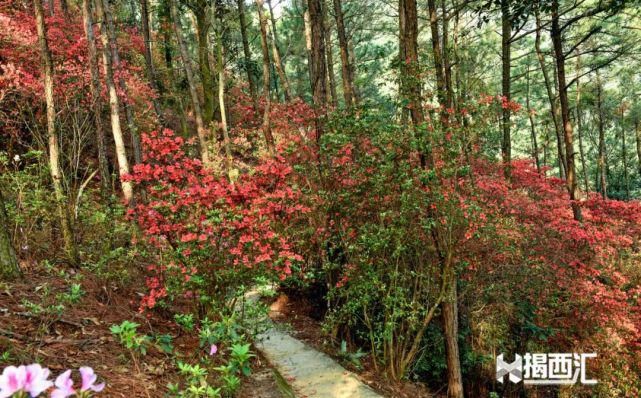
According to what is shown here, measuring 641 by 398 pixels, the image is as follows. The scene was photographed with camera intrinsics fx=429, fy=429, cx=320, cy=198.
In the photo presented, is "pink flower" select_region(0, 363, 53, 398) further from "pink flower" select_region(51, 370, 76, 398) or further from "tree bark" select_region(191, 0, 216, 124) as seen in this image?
"tree bark" select_region(191, 0, 216, 124)

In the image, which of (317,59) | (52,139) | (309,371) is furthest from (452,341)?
(52,139)

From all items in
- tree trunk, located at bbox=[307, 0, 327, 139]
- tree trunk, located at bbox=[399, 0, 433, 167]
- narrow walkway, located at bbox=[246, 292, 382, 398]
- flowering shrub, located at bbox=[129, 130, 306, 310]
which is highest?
tree trunk, located at bbox=[307, 0, 327, 139]

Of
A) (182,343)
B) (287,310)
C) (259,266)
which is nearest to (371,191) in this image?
(259,266)

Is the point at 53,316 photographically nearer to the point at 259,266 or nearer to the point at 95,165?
the point at 259,266

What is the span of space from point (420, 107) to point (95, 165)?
1005 cm

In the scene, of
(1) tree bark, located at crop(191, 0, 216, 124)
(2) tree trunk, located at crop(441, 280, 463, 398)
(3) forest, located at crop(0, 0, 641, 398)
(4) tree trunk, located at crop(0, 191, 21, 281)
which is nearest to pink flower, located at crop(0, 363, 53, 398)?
(3) forest, located at crop(0, 0, 641, 398)

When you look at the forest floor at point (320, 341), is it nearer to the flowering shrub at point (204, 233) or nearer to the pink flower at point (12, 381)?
the flowering shrub at point (204, 233)

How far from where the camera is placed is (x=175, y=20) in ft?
37.2

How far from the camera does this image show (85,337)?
3812mm

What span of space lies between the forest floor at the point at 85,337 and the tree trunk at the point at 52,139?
1.40ft

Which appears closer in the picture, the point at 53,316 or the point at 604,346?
the point at 53,316

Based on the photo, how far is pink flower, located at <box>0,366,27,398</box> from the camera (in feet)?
3.27

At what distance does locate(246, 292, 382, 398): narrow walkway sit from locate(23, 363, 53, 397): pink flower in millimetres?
4207

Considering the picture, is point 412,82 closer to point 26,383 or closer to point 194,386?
point 194,386
